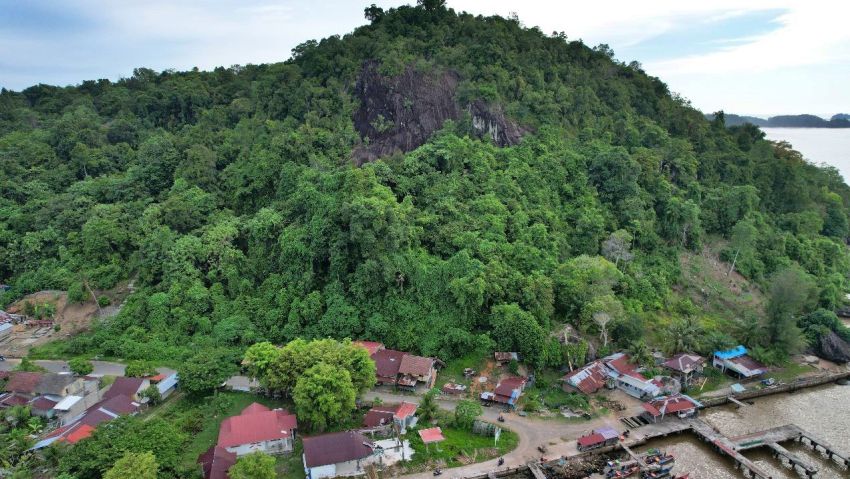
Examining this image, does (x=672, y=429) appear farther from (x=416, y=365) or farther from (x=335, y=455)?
(x=335, y=455)

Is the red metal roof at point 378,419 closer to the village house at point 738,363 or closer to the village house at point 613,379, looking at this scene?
the village house at point 613,379

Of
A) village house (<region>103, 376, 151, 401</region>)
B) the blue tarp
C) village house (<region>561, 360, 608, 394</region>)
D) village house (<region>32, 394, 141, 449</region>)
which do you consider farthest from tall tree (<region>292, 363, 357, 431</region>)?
the blue tarp

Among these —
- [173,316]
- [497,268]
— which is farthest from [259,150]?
[497,268]

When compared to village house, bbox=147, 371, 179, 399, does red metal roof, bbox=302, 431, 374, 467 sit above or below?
below

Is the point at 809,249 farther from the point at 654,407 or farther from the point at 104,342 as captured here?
the point at 104,342

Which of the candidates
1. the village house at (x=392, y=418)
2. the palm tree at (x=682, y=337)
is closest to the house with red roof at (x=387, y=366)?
the village house at (x=392, y=418)

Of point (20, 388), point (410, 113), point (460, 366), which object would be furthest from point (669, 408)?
point (20, 388)

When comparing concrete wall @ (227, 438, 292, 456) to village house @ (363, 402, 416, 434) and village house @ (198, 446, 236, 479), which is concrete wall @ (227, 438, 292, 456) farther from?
village house @ (363, 402, 416, 434)
